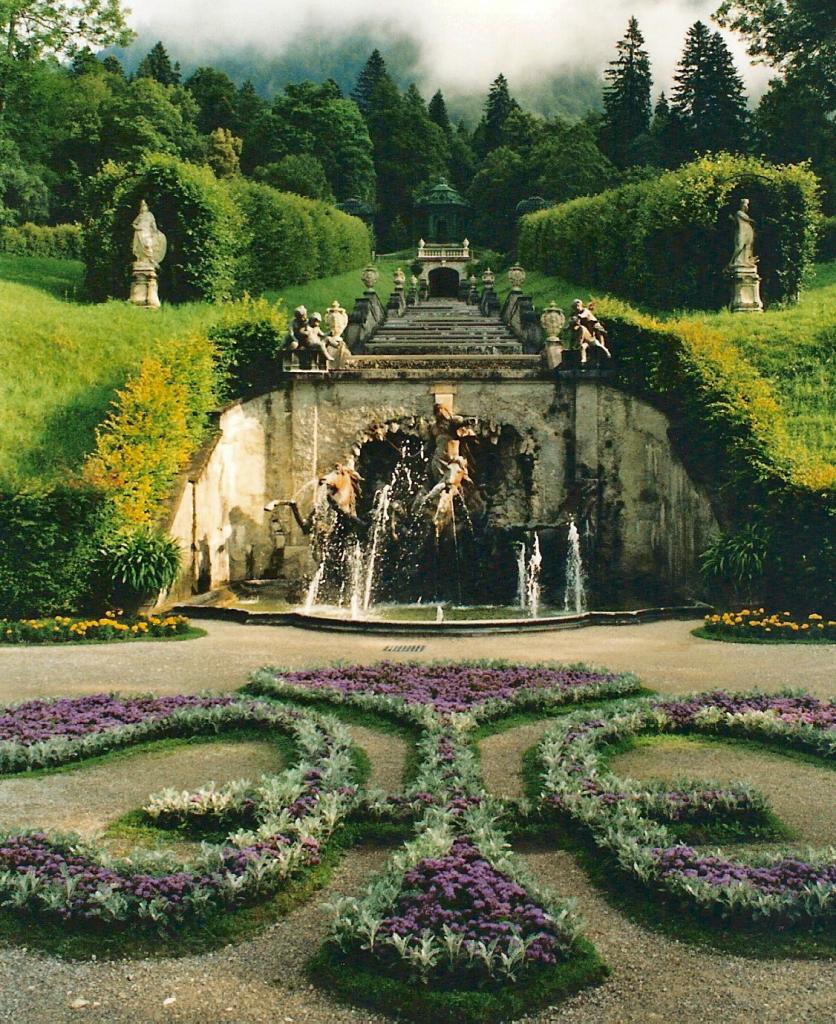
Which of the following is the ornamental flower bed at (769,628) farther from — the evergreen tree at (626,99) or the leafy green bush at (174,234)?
the evergreen tree at (626,99)

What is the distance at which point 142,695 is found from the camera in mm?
9258

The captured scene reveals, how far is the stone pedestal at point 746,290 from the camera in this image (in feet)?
85.9

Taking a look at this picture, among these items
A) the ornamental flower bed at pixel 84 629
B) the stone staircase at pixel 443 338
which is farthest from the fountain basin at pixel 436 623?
the stone staircase at pixel 443 338

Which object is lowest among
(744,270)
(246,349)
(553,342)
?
(246,349)

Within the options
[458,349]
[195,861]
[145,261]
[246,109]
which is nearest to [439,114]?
[246,109]

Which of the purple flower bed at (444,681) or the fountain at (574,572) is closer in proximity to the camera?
the purple flower bed at (444,681)

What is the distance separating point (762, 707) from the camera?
8555 millimetres

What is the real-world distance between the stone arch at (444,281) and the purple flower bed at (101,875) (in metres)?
55.3

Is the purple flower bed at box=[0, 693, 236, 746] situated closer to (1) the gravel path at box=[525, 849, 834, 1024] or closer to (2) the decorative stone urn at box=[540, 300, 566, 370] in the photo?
(1) the gravel path at box=[525, 849, 834, 1024]

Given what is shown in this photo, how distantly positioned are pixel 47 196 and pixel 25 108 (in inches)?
371

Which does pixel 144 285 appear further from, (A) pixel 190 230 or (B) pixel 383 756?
(B) pixel 383 756

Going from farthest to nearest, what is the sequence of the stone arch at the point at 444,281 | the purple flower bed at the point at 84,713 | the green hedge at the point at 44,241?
the stone arch at the point at 444,281, the green hedge at the point at 44,241, the purple flower bed at the point at 84,713

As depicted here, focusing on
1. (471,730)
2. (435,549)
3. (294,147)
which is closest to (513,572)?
(435,549)

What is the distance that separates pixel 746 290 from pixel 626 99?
2147 inches
